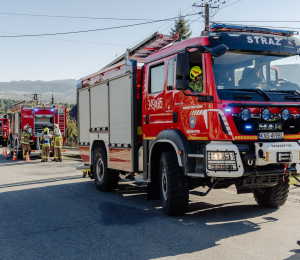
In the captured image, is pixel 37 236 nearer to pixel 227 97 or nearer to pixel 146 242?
pixel 146 242

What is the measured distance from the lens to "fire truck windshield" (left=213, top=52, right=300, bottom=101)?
578 centimetres

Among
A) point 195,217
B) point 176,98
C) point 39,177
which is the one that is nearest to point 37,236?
point 195,217

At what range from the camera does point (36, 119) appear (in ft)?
68.1

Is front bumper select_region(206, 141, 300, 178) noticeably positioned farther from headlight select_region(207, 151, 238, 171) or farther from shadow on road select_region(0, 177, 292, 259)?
shadow on road select_region(0, 177, 292, 259)

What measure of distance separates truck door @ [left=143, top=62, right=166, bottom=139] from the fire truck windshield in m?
1.29

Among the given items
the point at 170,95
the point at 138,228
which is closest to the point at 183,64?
the point at 170,95

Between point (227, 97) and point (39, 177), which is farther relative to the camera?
point (39, 177)

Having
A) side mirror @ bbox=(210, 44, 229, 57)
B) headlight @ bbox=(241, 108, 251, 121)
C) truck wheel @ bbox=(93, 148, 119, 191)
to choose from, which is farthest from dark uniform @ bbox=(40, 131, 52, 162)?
headlight @ bbox=(241, 108, 251, 121)

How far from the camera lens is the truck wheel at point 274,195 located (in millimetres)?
6730

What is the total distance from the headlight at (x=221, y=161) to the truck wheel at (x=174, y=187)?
2.71 ft

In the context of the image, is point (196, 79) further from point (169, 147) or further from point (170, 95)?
point (169, 147)

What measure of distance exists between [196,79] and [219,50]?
1.85ft

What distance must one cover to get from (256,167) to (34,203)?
4701mm

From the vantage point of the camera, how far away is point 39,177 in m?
12.3
